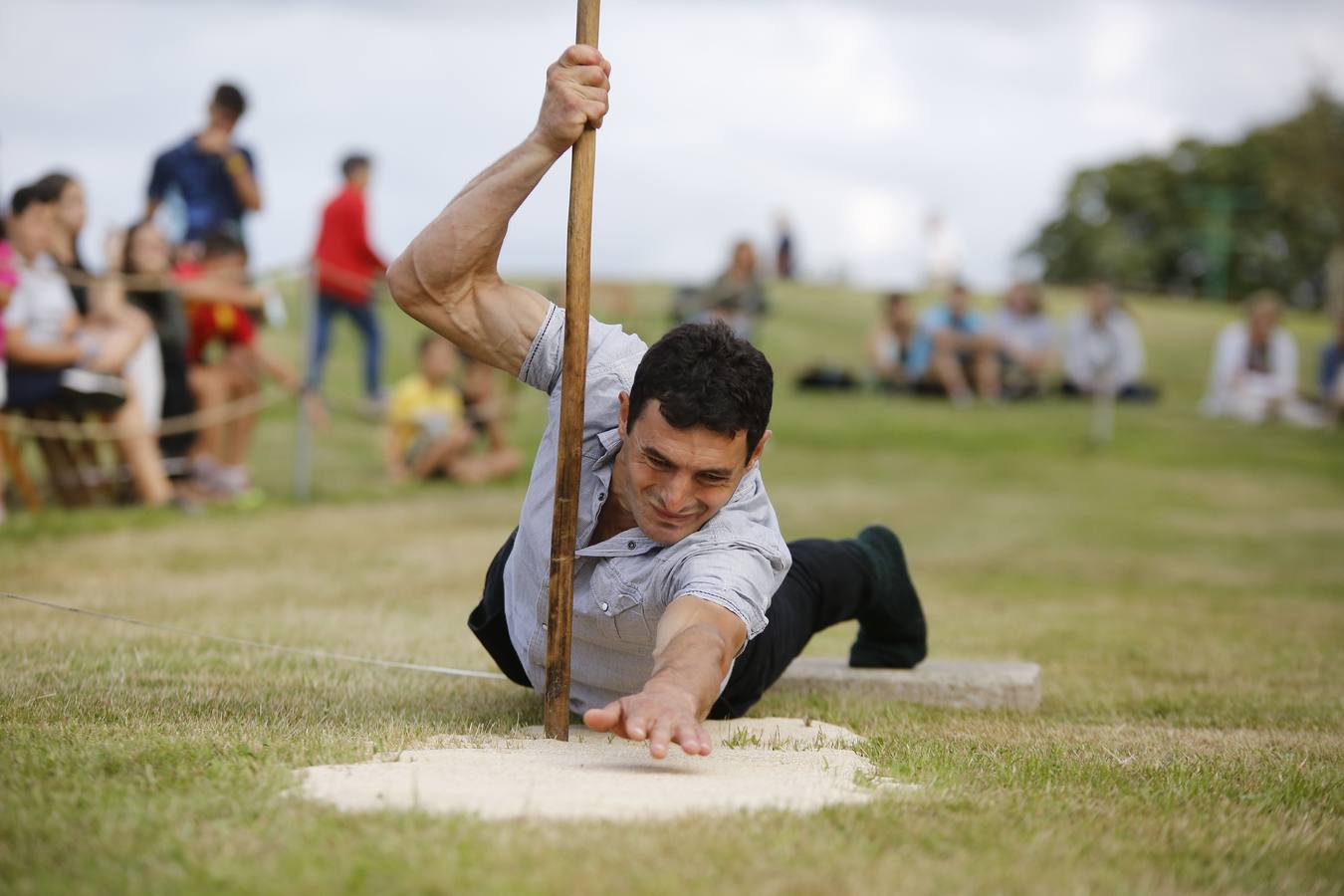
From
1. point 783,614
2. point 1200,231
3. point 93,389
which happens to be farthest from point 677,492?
point 1200,231

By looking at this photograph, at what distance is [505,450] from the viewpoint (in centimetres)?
1320

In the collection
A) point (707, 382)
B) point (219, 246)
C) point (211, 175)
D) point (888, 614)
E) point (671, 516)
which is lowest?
Answer: point (888, 614)

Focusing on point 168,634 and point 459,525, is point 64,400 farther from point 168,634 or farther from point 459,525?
point 168,634

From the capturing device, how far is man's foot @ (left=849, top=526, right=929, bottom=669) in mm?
5086

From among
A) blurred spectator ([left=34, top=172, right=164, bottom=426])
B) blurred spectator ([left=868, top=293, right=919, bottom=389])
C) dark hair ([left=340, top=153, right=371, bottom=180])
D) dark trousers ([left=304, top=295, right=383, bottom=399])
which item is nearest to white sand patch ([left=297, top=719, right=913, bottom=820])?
blurred spectator ([left=34, top=172, right=164, bottom=426])

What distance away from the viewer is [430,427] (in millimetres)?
12633

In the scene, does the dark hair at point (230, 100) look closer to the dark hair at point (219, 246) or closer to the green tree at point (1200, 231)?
the dark hair at point (219, 246)

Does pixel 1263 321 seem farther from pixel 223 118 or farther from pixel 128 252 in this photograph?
pixel 128 252

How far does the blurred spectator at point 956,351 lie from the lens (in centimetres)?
1923

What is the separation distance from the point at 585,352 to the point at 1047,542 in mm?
8294

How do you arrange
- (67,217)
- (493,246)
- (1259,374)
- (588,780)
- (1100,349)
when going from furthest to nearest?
(1100,349)
(1259,374)
(67,217)
(493,246)
(588,780)

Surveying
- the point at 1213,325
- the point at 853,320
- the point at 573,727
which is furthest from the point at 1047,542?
the point at 1213,325

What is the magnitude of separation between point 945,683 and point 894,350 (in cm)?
1511

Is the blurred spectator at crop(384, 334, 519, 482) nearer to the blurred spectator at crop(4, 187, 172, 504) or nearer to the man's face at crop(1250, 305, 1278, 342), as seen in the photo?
the blurred spectator at crop(4, 187, 172, 504)
